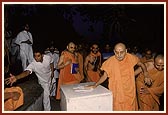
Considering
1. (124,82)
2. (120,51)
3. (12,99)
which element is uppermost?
(120,51)

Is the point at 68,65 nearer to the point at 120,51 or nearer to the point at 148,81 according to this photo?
the point at 120,51

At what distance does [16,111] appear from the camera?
4.39 metres

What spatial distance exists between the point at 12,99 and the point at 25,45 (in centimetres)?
Answer: 273

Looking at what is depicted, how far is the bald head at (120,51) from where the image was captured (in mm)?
4559

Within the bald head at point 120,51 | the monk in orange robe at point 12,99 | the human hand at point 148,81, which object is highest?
the bald head at point 120,51

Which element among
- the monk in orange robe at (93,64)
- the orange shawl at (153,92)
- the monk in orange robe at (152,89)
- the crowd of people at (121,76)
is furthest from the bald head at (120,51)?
the monk in orange robe at (93,64)

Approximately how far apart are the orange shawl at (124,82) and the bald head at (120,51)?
131mm

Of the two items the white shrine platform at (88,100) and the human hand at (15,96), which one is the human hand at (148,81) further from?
the human hand at (15,96)

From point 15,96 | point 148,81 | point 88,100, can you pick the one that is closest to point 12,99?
point 15,96

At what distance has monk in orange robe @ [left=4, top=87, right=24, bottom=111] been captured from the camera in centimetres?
439

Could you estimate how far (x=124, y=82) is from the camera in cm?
480

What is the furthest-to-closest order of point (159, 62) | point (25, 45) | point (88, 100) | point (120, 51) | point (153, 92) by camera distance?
point (25, 45) → point (153, 92) → point (159, 62) → point (120, 51) → point (88, 100)

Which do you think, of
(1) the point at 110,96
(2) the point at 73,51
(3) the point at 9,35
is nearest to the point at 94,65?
(2) the point at 73,51

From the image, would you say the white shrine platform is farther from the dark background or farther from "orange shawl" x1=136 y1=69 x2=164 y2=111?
the dark background
